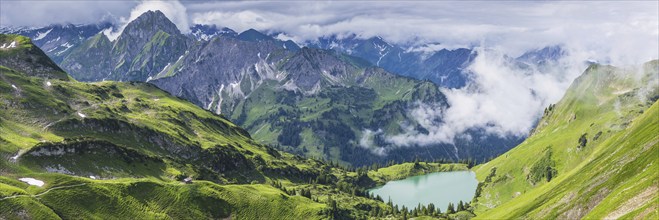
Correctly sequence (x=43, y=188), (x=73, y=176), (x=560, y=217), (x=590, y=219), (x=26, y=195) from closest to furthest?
(x=590, y=219) → (x=560, y=217) → (x=26, y=195) → (x=43, y=188) → (x=73, y=176)

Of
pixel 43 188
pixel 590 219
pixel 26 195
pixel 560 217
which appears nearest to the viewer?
pixel 590 219

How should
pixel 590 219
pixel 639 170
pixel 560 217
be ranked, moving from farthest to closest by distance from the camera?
pixel 560 217 < pixel 639 170 < pixel 590 219

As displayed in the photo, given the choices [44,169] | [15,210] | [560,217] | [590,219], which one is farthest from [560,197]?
[44,169]

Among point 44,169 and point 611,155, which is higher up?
point 611,155

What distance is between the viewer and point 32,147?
194 meters

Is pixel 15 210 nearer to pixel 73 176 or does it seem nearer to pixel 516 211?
pixel 73 176

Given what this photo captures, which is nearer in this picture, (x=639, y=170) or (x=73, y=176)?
(x=639, y=170)

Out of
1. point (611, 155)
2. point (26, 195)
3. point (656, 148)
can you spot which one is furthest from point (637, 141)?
point (26, 195)

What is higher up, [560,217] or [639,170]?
[639,170]

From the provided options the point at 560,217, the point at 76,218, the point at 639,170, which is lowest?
the point at 76,218

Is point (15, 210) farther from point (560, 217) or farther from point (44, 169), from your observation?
point (560, 217)

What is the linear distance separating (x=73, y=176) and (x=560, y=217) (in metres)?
156

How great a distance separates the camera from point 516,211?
195 m

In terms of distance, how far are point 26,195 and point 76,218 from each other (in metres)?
15.5
